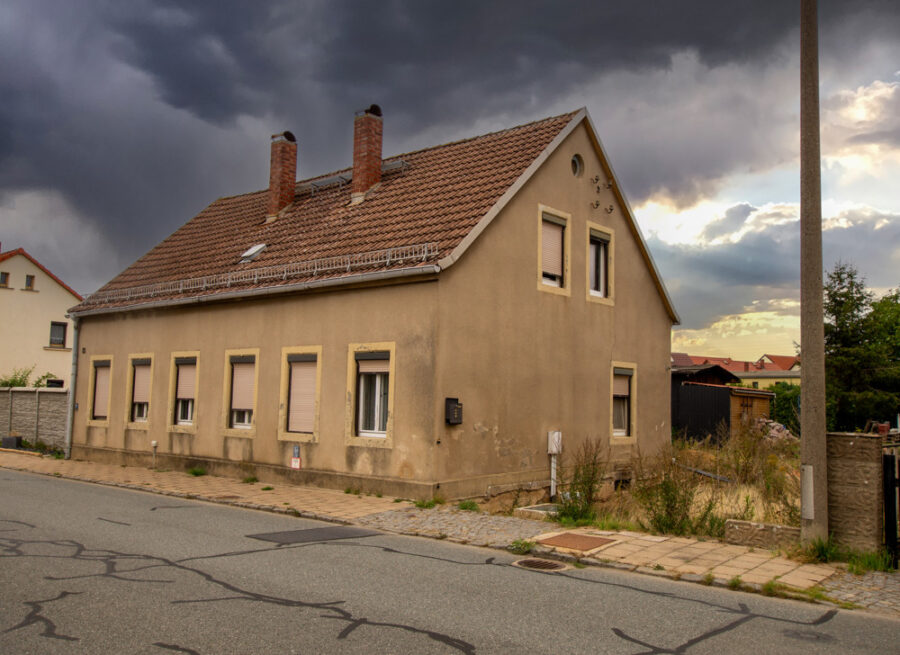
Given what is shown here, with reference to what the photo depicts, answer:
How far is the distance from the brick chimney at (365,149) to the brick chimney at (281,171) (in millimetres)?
3110

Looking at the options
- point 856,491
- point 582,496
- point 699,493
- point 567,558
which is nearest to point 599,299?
point 699,493

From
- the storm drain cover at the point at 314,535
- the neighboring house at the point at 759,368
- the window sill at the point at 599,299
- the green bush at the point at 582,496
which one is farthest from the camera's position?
the neighboring house at the point at 759,368

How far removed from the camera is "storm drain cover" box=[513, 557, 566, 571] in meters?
7.91

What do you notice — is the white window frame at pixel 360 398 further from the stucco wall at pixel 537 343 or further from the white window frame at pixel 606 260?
the white window frame at pixel 606 260

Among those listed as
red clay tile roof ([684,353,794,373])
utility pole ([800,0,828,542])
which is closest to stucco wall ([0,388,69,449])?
utility pole ([800,0,828,542])

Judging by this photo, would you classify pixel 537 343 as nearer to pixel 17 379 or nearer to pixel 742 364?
pixel 17 379

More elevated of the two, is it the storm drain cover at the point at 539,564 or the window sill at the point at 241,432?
the window sill at the point at 241,432

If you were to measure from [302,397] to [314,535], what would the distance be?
5.44m

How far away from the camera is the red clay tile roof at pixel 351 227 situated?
46.6 ft

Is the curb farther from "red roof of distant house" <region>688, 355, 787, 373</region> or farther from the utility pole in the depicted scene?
"red roof of distant house" <region>688, 355, 787, 373</region>

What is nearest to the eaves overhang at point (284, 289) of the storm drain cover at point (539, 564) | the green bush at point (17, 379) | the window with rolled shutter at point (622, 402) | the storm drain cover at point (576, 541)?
the storm drain cover at point (576, 541)

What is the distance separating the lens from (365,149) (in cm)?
1778

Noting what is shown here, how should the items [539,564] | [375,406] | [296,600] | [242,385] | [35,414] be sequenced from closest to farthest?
[296,600] → [539,564] → [375,406] → [242,385] → [35,414]

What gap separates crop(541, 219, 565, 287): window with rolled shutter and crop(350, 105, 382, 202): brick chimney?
471 centimetres
